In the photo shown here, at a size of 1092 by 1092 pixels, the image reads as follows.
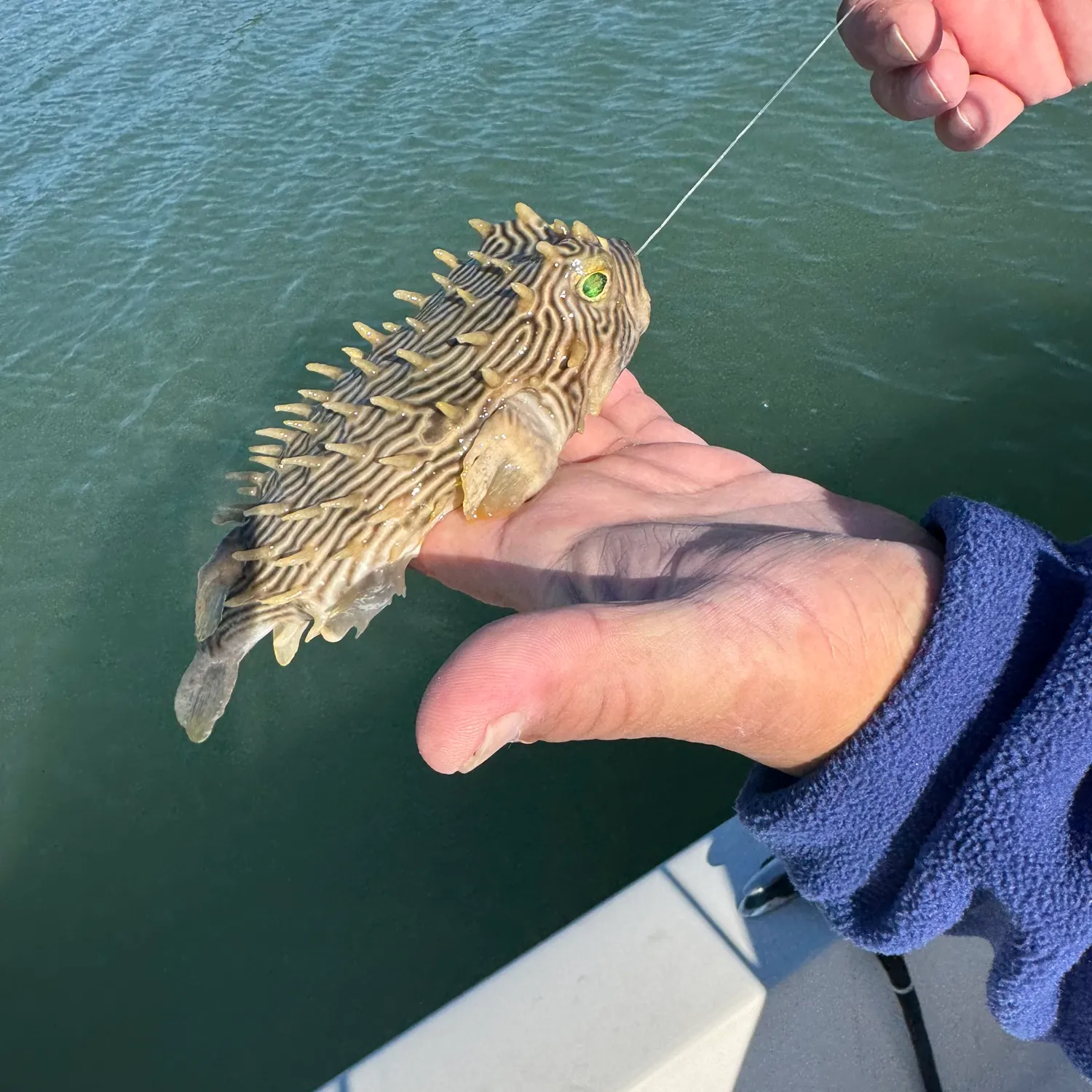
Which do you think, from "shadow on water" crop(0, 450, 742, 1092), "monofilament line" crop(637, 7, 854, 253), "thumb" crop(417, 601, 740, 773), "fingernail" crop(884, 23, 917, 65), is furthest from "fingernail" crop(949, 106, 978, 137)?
"shadow on water" crop(0, 450, 742, 1092)

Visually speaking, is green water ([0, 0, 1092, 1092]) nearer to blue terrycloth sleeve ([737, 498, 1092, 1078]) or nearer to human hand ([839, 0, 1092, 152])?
human hand ([839, 0, 1092, 152])

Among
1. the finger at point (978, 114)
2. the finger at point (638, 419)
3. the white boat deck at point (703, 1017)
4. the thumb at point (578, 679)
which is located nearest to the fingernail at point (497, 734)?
the thumb at point (578, 679)

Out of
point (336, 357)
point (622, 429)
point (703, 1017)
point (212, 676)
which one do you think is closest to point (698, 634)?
point (703, 1017)

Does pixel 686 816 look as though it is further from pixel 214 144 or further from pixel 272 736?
pixel 214 144

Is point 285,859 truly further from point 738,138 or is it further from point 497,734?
point 738,138

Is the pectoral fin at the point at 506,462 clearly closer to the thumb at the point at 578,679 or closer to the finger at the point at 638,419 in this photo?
the finger at the point at 638,419

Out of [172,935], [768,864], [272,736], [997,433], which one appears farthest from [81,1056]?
[997,433]
